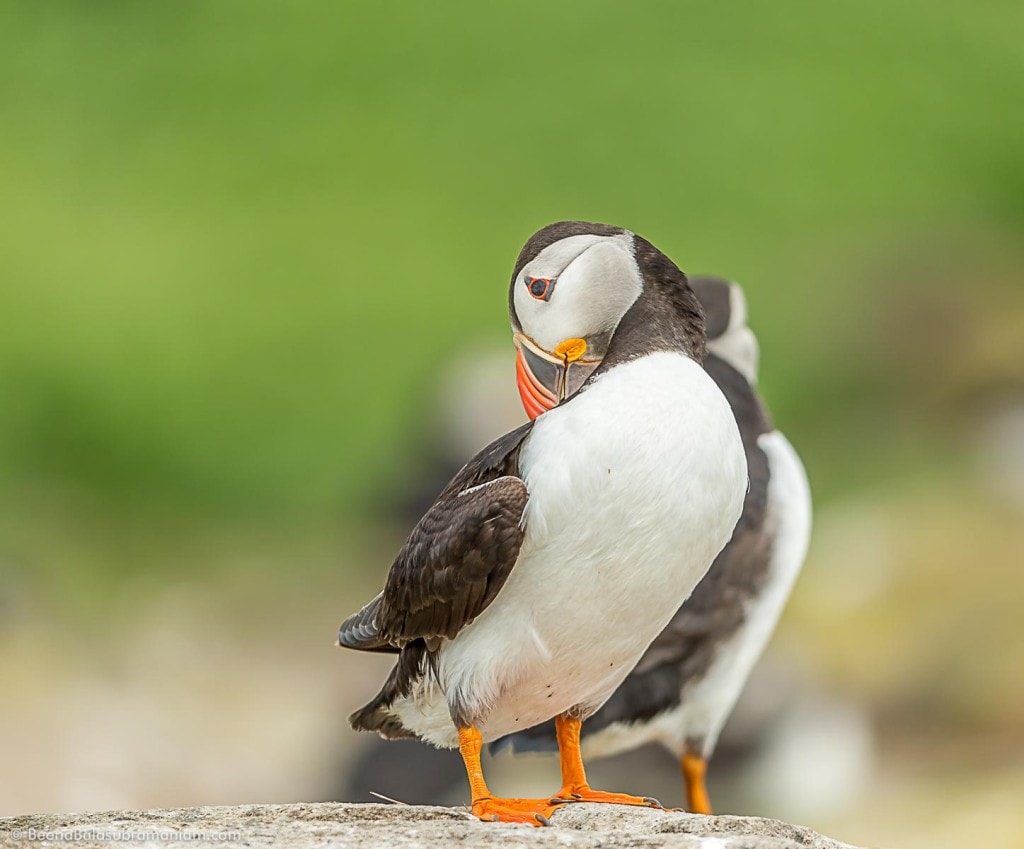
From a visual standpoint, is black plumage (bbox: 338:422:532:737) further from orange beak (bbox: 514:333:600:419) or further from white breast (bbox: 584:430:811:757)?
white breast (bbox: 584:430:811:757)

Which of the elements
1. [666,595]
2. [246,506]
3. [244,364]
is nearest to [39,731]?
[246,506]

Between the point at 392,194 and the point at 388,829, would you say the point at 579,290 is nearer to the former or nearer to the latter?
the point at 388,829

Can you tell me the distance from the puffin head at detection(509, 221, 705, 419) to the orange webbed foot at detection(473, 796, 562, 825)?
2.59 ft

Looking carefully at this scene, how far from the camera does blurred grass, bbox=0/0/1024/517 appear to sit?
10.3 m

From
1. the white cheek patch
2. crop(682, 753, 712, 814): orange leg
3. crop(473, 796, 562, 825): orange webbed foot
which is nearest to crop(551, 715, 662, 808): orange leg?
crop(473, 796, 562, 825): orange webbed foot

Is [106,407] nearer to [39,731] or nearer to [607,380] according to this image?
[39,731]

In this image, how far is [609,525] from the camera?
2.82 metres

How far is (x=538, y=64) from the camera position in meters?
12.4

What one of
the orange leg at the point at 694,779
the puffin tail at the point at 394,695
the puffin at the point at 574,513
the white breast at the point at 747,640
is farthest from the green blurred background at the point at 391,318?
the puffin at the point at 574,513

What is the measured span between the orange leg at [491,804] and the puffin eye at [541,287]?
0.85m

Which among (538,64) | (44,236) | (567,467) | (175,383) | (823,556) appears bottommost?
(567,467)

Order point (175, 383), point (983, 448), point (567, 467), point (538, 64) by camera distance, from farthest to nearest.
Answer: point (538, 64)
point (175, 383)
point (983, 448)
point (567, 467)

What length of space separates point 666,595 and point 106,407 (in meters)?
7.85

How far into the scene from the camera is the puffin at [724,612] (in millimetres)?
4734
